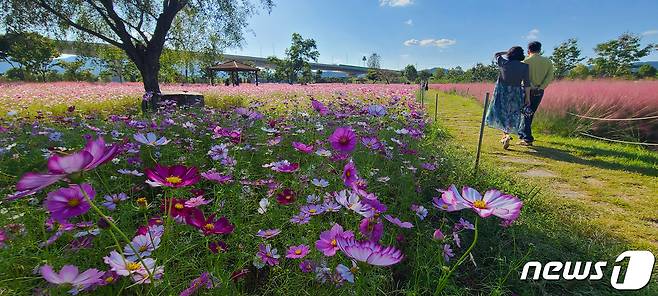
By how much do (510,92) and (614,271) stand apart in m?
3.66

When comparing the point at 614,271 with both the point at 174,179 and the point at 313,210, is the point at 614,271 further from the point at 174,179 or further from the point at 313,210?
the point at 174,179

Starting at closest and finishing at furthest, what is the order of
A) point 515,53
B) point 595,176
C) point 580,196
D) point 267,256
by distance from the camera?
point 267,256 < point 580,196 < point 595,176 < point 515,53

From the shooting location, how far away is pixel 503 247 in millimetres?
1728

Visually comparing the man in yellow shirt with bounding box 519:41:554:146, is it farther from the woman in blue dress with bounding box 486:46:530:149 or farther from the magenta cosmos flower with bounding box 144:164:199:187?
the magenta cosmos flower with bounding box 144:164:199:187

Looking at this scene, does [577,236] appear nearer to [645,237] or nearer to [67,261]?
[645,237]

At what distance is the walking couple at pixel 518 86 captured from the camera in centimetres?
443

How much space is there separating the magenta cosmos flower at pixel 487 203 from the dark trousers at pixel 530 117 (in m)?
4.55

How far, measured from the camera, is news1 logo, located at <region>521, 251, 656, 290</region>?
1317 mm

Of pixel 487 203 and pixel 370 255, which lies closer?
pixel 370 255

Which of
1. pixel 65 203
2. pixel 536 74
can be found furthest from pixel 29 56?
pixel 65 203

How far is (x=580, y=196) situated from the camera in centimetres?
280

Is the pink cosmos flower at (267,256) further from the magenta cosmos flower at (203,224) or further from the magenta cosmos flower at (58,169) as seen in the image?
the magenta cosmos flower at (58,169)

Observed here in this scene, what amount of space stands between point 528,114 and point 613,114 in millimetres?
2131

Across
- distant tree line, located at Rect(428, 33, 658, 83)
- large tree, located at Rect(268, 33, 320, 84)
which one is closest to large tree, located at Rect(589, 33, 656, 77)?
distant tree line, located at Rect(428, 33, 658, 83)
